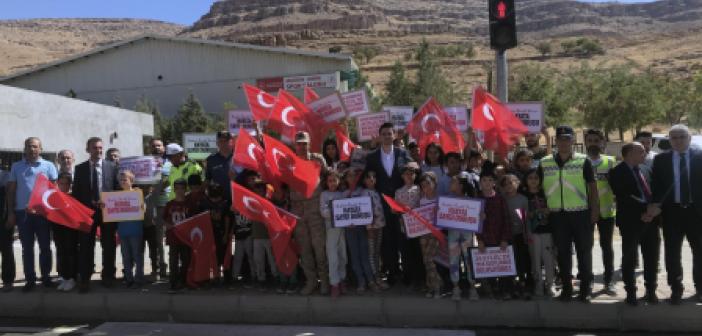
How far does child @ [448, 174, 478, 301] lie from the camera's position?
6480mm

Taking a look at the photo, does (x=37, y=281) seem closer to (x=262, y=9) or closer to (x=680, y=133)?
(x=680, y=133)

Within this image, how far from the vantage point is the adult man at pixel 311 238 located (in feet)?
22.4

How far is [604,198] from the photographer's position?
6.82 m

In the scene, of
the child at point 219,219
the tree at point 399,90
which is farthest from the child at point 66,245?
the tree at point 399,90

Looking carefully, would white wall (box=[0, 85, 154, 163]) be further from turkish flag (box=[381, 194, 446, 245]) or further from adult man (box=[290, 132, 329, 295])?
turkish flag (box=[381, 194, 446, 245])

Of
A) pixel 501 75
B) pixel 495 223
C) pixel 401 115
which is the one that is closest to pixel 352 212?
pixel 495 223

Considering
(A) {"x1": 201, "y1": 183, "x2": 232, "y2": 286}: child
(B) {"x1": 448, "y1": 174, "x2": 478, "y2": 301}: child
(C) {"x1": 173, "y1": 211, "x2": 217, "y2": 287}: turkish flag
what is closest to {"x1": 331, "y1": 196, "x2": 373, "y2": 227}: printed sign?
(B) {"x1": 448, "y1": 174, "x2": 478, "y2": 301}: child

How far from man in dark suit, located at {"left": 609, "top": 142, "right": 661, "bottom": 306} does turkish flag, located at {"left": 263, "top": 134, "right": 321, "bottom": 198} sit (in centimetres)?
353

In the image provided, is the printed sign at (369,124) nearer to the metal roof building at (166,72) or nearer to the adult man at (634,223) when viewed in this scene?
the adult man at (634,223)

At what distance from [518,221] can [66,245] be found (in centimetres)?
589

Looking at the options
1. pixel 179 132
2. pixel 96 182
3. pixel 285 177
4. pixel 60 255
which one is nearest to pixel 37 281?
pixel 60 255

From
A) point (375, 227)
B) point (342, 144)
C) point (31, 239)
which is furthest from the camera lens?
point (342, 144)

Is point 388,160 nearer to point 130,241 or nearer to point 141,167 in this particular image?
point 141,167

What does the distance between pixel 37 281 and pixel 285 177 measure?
4.19 metres
